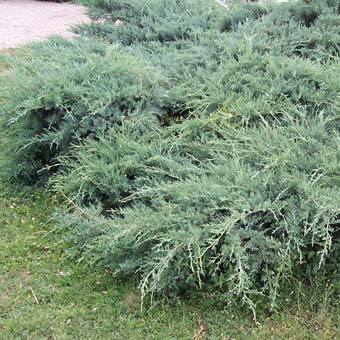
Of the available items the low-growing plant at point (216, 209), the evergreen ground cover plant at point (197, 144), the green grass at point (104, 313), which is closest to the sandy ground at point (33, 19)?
the evergreen ground cover plant at point (197, 144)

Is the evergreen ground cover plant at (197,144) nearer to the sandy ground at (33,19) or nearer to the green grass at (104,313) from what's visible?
the green grass at (104,313)

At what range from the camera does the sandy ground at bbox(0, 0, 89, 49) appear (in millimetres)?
7383

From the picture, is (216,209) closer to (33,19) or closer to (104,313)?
(104,313)

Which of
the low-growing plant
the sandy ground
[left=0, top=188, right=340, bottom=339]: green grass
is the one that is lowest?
the sandy ground

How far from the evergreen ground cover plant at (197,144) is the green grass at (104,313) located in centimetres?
10

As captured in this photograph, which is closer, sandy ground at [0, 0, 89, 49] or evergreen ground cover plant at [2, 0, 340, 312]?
evergreen ground cover plant at [2, 0, 340, 312]

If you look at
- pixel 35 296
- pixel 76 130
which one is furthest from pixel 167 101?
pixel 35 296

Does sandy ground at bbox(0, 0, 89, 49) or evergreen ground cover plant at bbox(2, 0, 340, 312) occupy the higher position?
evergreen ground cover plant at bbox(2, 0, 340, 312)

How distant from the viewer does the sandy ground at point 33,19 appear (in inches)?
291

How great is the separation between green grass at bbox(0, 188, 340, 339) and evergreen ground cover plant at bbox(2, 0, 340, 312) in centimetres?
10

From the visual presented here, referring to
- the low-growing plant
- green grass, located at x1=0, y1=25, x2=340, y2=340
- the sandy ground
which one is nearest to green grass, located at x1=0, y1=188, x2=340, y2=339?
green grass, located at x1=0, y1=25, x2=340, y2=340

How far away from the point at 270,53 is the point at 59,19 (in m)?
5.82

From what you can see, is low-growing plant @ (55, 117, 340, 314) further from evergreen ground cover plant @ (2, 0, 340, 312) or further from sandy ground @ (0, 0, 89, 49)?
sandy ground @ (0, 0, 89, 49)

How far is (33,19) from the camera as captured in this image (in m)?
8.55
